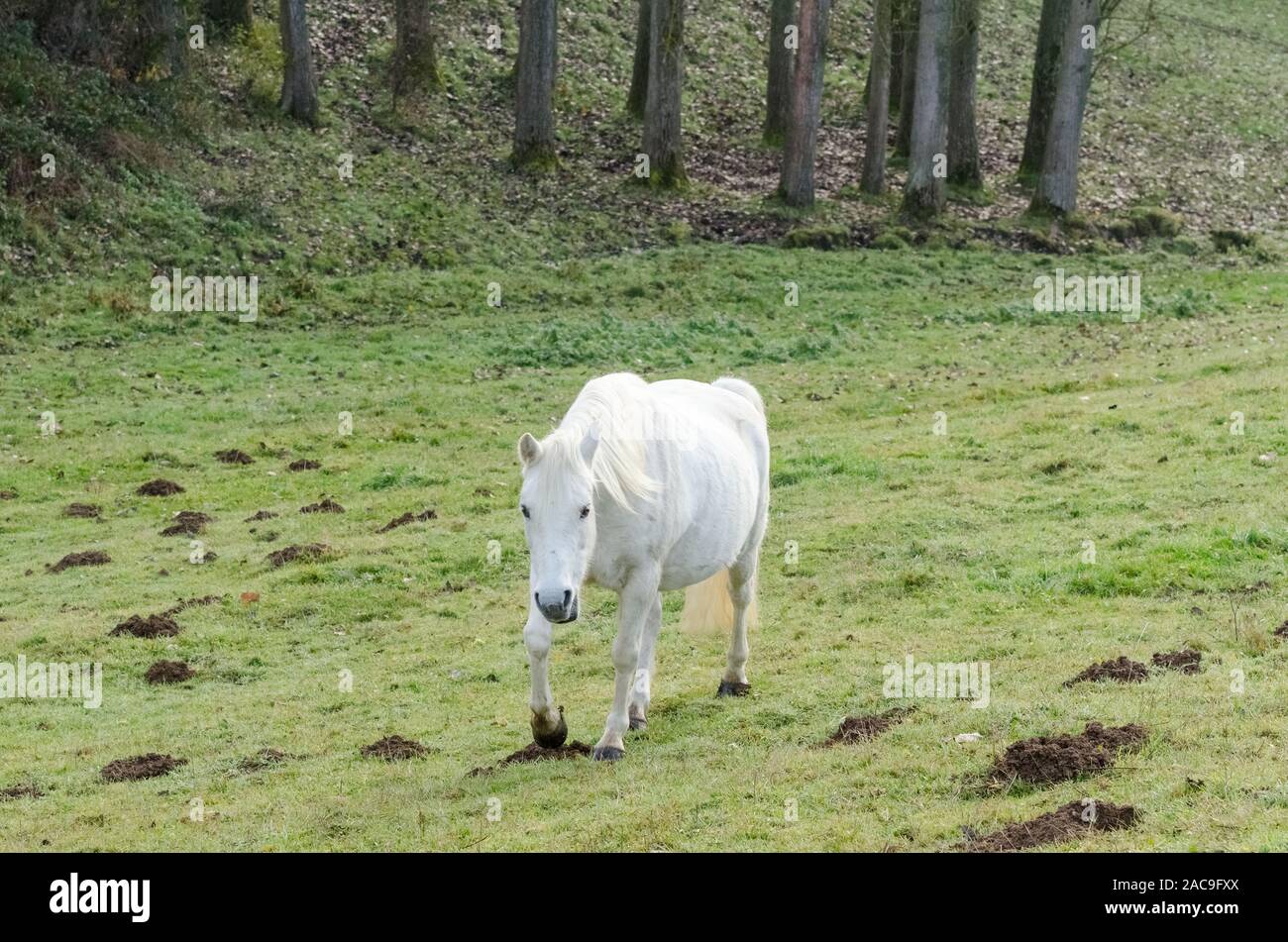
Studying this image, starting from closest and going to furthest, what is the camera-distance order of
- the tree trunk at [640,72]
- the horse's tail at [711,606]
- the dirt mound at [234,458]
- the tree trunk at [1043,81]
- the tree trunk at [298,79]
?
the horse's tail at [711,606] < the dirt mound at [234,458] < the tree trunk at [298,79] < the tree trunk at [1043,81] < the tree trunk at [640,72]

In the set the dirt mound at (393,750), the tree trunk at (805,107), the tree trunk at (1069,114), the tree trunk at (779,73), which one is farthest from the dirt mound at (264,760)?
the tree trunk at (1069,114)

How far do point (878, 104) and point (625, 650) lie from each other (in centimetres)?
2764

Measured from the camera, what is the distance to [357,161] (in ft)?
106

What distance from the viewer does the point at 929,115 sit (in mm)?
32594

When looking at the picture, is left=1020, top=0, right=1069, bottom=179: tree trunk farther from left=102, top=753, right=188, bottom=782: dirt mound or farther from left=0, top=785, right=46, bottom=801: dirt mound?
left=0, top=785, right=46, bottom=801: dirt mound

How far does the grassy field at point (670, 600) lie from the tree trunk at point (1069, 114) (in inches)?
182

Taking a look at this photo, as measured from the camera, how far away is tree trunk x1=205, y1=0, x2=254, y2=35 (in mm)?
35344

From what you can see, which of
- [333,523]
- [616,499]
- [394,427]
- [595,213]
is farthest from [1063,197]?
[616,499]

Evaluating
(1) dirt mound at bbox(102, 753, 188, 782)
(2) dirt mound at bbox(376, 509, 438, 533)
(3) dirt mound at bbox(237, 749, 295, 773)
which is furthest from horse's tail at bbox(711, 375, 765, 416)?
(2) dirt mound at bbox(376, 509, 438, 533)

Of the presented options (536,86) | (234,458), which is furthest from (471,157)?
(234,458)

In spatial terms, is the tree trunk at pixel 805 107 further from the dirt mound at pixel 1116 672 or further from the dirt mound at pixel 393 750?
the dirt mound at pixel 393 750

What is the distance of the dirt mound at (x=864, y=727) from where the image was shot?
30.6 ft
